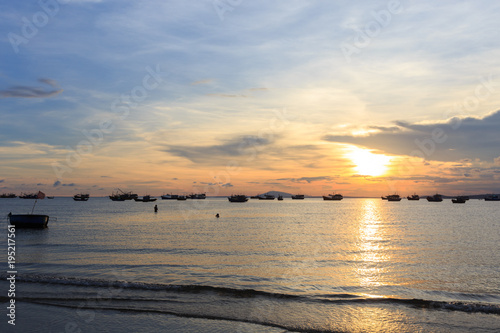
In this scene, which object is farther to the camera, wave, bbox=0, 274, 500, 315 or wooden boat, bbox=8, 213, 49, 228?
wooden boat, bbox=8, 213, 49, 228

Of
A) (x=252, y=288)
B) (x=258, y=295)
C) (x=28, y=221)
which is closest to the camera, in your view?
(x=258, y=295)

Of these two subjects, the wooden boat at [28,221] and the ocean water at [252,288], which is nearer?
the ocean water at [252,288]

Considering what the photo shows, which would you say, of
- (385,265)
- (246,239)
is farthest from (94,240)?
(385,265)

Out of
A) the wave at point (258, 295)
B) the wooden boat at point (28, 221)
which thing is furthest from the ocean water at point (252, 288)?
the wooden boat at point (28, 221)

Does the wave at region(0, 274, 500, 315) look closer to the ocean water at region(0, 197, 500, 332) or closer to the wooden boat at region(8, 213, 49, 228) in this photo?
the ocean water at region(0, 197, 500, 332)

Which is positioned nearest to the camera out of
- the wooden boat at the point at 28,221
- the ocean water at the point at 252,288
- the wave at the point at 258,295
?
the ocean water at the point at 252,288

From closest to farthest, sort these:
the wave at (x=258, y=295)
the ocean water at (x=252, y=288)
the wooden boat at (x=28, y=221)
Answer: the ocean water at (x=252, y=288) < the wave at (x=258, y=295) < the wooden boat at (x=28, y=221)

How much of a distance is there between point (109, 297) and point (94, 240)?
31.2 m

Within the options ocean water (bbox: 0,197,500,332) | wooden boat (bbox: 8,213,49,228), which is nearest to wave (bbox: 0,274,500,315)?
ocean water (bbox: 0,197,500,332)

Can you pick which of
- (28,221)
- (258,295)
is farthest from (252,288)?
(28,221)

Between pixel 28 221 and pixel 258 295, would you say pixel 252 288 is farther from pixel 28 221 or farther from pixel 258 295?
pixel 28 221

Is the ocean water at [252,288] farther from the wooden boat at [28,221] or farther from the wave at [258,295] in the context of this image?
the wooden boat at [28,221]

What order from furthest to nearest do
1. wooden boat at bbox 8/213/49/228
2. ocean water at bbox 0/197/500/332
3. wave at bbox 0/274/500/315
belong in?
wooden boat at bbox 8/213/49/228 < wave at bbox 0/274/500/315 < ocean water at bbox 0/197/500/332

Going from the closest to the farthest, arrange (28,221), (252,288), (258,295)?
(258,295)
(252,288)
(28,221)
